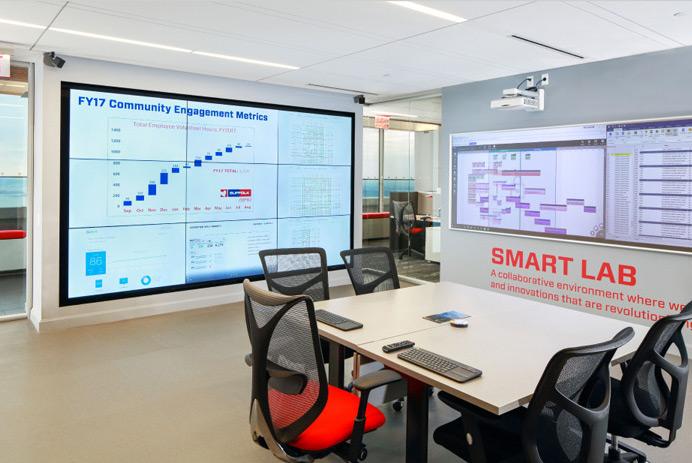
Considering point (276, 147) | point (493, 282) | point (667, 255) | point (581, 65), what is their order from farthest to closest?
1. point (276, 147)
2. point (493, 282)
3. point (581, 65)
4. point (667, 255)

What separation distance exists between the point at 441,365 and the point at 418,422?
0.39 meters

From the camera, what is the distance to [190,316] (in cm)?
577

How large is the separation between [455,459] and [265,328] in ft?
5.12

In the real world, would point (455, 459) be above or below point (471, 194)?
below

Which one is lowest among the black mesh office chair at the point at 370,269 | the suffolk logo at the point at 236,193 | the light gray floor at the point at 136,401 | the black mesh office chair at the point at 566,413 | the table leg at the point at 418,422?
the light gray floor at the point at 136,401

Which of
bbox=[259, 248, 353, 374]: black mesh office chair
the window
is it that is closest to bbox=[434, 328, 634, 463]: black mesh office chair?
bbox=[259, 248, 353, 374]: black mesh office chair

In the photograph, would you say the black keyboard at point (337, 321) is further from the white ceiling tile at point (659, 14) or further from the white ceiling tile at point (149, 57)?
the white ceiling tile at point (149, 57)

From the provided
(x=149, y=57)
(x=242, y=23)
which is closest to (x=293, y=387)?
(x=242, y=23)

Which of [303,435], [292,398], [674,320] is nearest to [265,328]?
[292,398]

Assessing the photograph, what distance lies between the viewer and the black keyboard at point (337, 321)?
2.79m

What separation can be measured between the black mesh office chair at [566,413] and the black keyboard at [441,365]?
13 cm

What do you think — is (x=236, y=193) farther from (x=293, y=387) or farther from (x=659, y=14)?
(x=659, y=14)

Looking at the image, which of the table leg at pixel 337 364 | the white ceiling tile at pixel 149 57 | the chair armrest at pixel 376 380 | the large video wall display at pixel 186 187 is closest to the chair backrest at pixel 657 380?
the chair armrest at pixel 376 380

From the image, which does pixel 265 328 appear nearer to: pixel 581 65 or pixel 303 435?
pixel 303 435
